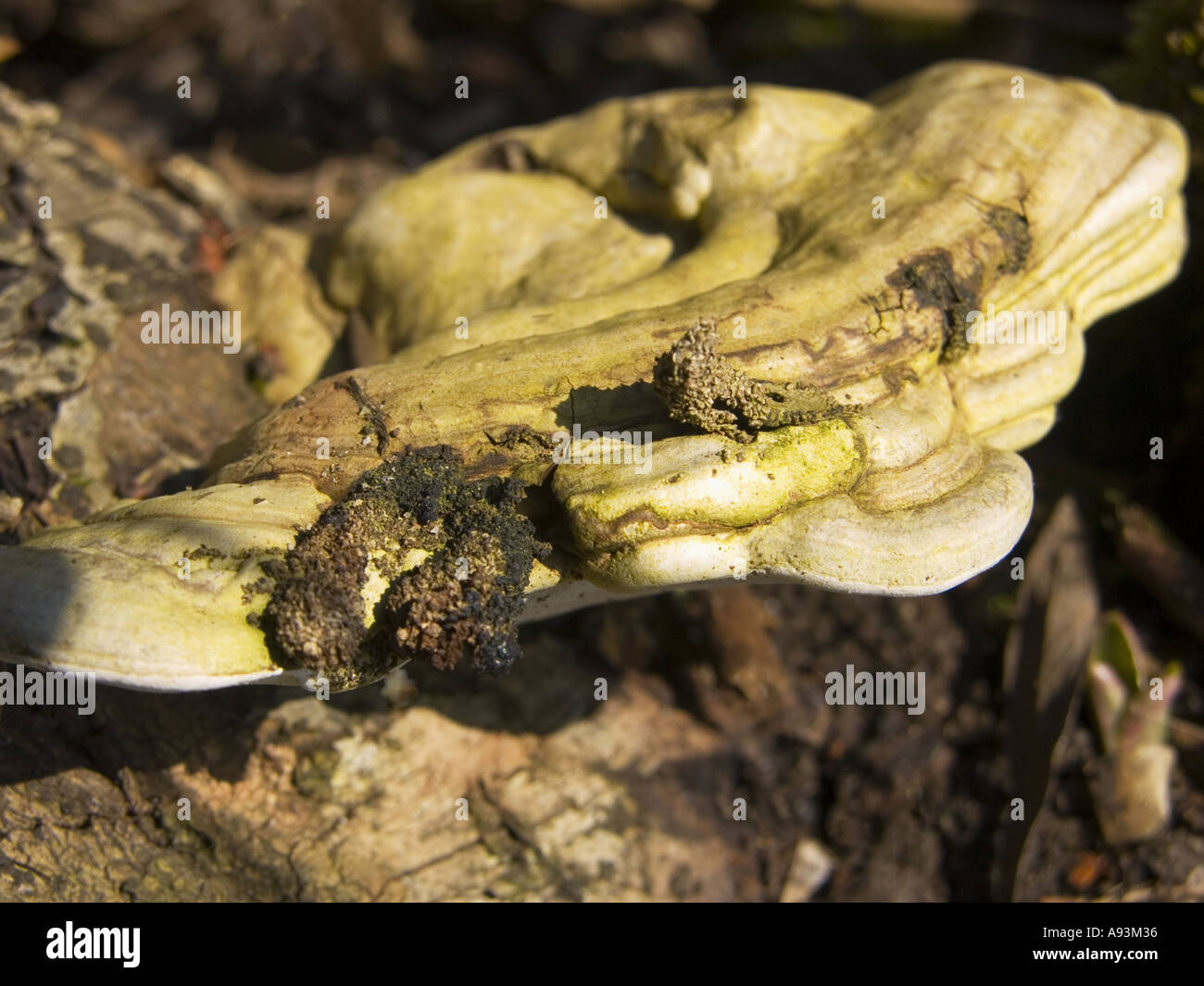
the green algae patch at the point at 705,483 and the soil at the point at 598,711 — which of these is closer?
the green algae patch at the point at 705,483

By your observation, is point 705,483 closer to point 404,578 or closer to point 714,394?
point 714,394

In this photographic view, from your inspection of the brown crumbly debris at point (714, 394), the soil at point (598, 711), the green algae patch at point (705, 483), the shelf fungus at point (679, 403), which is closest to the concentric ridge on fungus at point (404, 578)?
the shelf fungus at point (679, 403)

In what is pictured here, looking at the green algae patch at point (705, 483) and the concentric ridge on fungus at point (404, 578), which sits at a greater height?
the green algae patch at point (705, 483)

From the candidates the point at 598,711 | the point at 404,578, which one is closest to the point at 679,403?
the point at 404,578

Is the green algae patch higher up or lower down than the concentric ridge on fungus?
higher up

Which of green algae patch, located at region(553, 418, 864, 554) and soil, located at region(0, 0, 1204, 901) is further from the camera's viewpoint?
soil, located at region(0, 0, 1204, 901)

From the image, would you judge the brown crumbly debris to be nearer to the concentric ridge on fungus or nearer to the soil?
the concentric ridge on fungus

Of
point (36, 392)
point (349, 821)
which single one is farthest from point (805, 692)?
point (36, 392)

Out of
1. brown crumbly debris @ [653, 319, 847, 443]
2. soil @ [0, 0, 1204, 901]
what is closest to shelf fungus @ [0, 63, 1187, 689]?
brown crumbly debris @ [653, 319, 847, 443]

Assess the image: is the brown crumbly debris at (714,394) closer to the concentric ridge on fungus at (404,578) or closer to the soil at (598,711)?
the concentric ridge on fungus at (404,578)
